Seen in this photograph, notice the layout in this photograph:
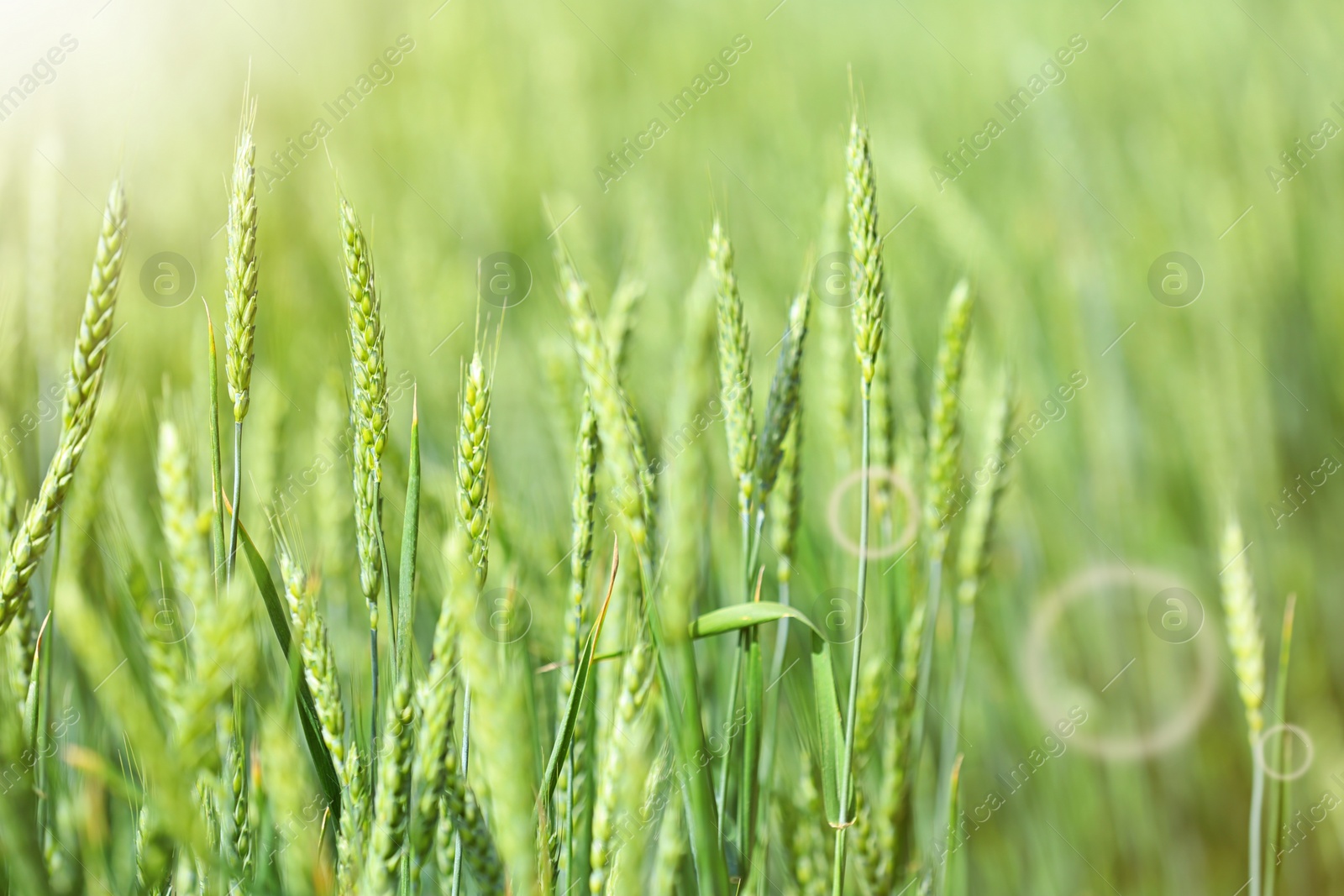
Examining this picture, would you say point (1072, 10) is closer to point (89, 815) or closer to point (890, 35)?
point (890, 35)

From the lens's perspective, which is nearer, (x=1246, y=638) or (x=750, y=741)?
(x=750, y=741)

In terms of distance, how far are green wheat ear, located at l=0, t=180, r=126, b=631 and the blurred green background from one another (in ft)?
0.25

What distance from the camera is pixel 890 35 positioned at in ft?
13.2

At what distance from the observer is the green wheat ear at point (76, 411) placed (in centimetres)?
61

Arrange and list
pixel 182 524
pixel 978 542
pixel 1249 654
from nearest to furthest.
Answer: pixel 182 524 < pixel 1249 654 < pixel 978 542

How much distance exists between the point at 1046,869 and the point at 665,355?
1105 mm

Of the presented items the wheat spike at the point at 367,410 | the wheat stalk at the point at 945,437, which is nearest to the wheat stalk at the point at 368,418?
the wheat spike at the point at 367,410

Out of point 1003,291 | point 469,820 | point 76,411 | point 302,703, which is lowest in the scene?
point 469,820

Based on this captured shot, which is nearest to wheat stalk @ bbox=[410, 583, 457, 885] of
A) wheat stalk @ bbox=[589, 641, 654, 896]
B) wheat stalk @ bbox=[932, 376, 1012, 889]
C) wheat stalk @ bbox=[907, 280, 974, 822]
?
wheat stalk @ bbox=[589, 641, 654, 896]

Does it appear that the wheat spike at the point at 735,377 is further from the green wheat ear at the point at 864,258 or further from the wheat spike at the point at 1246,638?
the wheat spike at the point at 1246,638

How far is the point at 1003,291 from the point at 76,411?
1.49 meters

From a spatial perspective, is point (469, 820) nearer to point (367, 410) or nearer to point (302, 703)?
point (302, 703)

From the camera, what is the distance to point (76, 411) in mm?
622

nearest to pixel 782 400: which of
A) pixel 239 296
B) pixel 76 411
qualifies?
pixel 239 296
